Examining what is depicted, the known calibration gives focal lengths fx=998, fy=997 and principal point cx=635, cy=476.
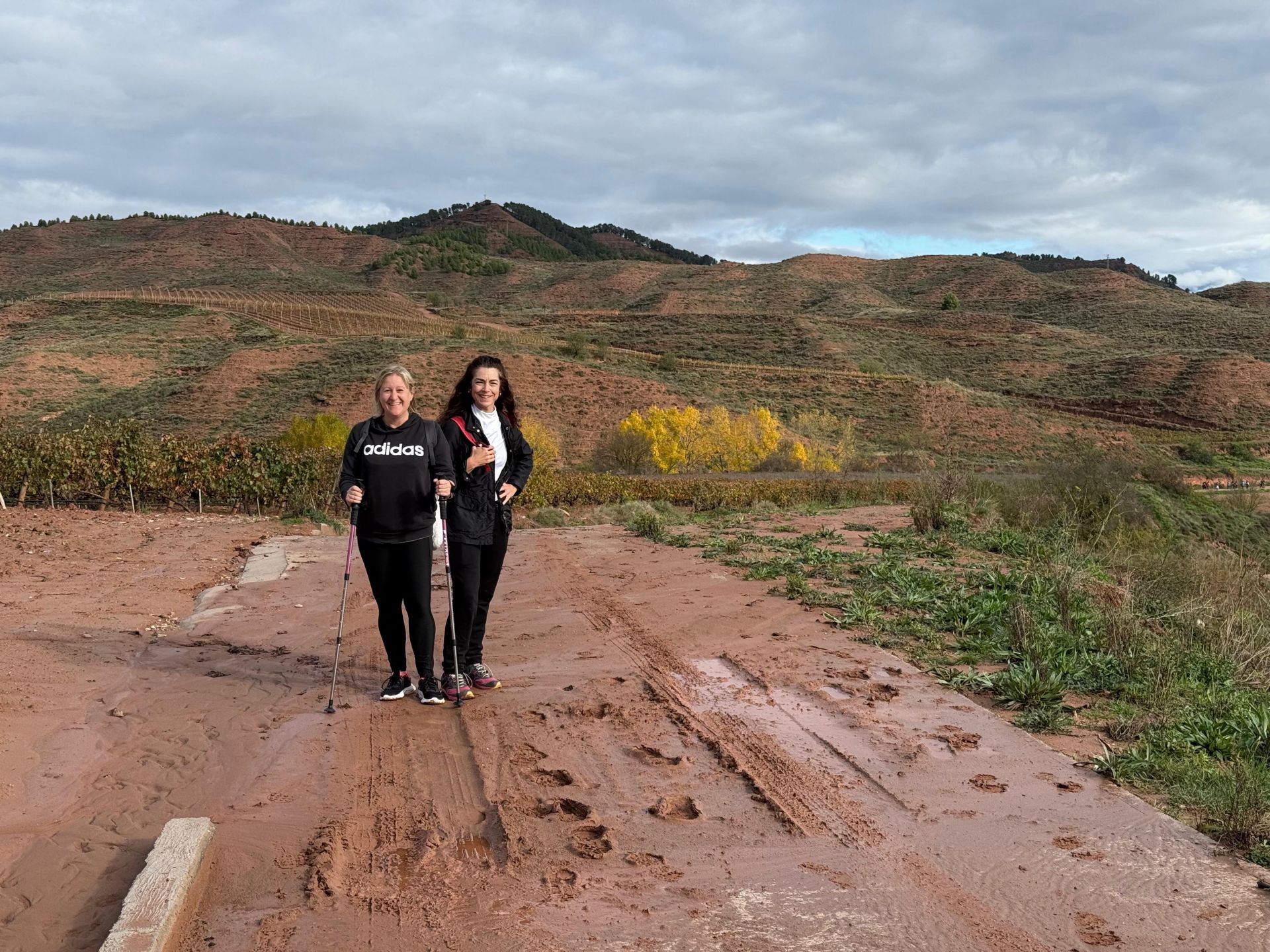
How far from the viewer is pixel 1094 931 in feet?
11.0

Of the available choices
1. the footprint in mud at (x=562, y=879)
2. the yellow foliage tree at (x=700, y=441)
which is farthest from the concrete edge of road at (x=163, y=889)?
the yellow foliage tree at (x=700, y=441)

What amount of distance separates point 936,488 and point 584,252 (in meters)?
169

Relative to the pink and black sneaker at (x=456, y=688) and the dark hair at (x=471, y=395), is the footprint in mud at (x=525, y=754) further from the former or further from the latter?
the dark hair at (x=471, y=395)

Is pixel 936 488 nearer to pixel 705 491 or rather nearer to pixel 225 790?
pixel 705 491

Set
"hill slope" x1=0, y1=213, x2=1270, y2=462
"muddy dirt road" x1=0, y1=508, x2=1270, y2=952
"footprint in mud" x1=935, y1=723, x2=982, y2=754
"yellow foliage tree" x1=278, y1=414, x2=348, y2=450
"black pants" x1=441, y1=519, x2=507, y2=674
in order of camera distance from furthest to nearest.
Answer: "hill slope" x1=0, y1=213, x2=1270, y2=462, "yellow foliage tree" x1=278, y1=414, x2=348, y2=450, "black pants" x1=441, y1=519, x2=507, y2=674, "footprint in mud" x1=935, y1=723, x2=982, y2=754, "muddy dirt road" x1=0, y1=508, x2=1270, y2=952

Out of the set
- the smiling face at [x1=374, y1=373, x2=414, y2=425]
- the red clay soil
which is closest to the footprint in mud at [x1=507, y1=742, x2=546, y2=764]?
the smiling face at [x1=374, y1=373, x2=414, y2=425]

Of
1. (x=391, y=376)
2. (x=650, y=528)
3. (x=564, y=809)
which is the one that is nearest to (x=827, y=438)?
(x=650, y=528)

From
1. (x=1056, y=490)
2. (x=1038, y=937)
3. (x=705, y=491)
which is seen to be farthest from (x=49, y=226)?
(x=1038, y=937)

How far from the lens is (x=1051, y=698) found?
5.85 meters

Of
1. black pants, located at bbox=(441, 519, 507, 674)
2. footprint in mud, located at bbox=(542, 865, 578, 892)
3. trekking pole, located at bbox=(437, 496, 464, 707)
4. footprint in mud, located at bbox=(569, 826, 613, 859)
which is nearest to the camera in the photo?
footprint in mud, located at bbox=(542, 865, 578, 892)

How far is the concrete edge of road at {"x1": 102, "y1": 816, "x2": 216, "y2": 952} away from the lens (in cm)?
315

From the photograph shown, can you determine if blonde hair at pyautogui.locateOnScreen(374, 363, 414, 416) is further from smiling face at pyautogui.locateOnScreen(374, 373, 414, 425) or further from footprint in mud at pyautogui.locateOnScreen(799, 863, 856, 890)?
footprint in mud at pyautogui.locateOnScreen(799, 863, 856, 890)

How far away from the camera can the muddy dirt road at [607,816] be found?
11.2 ft

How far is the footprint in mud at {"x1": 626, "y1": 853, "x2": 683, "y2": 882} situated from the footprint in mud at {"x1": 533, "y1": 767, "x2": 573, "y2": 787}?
2.64 ft
